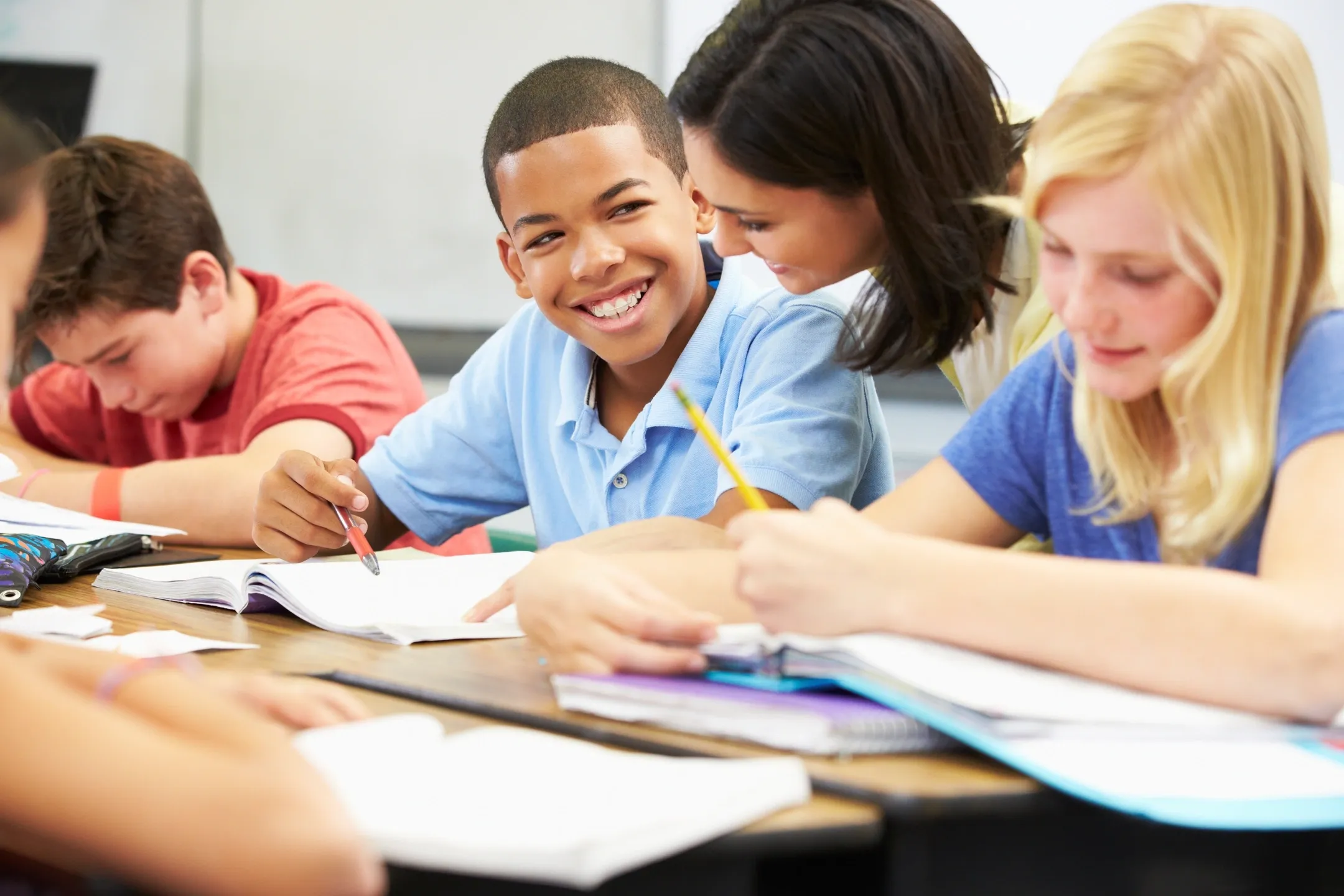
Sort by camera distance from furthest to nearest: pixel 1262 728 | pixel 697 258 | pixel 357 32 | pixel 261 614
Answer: pixel 357 32, pixel 697 258, pixel 261 614, pixel 1262 728

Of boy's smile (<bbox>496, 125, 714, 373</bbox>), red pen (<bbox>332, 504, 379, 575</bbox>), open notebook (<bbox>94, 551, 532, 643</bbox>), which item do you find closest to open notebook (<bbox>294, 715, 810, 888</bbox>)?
open notebook (<bbox>94, 551, 532, 643</bbox>)

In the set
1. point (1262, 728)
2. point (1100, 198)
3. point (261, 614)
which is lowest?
point (261, 614)

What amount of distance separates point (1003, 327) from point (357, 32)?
238 centimetres

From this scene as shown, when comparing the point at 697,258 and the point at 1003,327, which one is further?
the point at 697,258

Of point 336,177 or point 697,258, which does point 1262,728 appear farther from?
point 336,177

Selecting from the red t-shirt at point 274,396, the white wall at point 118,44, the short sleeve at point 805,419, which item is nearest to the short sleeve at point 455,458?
the red t-shirt at point 274,396

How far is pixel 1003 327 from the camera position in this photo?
124 centimetres

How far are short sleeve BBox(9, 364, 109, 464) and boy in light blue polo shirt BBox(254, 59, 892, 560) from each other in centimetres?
78

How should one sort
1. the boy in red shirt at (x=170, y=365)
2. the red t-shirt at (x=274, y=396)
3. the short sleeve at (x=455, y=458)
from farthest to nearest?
the red t-shirt at (x=274, y=396) → the boy in red shirt at (x=170, y=365) → the short sleeve at (x=455, y=458)

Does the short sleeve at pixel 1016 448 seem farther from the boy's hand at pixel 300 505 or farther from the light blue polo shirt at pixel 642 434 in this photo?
the boy's hand at pixel 300 505

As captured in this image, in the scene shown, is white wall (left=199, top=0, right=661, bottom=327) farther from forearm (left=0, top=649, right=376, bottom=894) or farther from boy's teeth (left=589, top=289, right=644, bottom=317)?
forearm (left=0, top=649, right=376, bottom=894)

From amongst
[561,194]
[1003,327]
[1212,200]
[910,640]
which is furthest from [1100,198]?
[561,194]

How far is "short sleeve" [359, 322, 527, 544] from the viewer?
5.40 feet

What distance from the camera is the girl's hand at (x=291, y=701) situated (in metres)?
0.71
